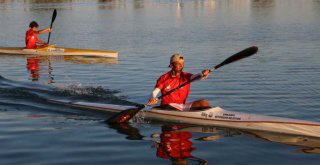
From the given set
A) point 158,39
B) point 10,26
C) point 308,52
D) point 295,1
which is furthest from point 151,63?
point 295,1

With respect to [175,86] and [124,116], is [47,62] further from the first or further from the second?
[175,86]

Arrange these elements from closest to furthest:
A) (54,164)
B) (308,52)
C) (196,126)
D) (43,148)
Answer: (54,164) → (43,148) → (196,126) → (308,52)

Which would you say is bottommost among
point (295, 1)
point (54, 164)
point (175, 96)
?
point (54, 164)

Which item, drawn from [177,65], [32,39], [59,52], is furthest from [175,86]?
[32,39]

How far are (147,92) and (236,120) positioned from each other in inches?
228

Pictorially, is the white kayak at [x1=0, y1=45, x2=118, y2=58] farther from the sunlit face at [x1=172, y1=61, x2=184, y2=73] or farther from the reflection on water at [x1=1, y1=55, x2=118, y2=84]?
the sunlit face at [x1=172, y1=61, x2=184, y2=73]

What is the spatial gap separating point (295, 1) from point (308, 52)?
5066 centimetres

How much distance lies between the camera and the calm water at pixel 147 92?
9328mm

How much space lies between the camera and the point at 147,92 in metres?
16.1

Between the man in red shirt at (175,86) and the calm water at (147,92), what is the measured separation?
1.88 ft

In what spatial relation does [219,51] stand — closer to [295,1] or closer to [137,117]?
[137,117]

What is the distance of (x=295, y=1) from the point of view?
71.9m

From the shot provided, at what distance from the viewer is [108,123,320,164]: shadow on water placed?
9216 mm

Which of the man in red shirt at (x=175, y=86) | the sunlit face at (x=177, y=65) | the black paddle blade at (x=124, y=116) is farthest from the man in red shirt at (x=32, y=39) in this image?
the sunlit face at (x=177, y=65)
